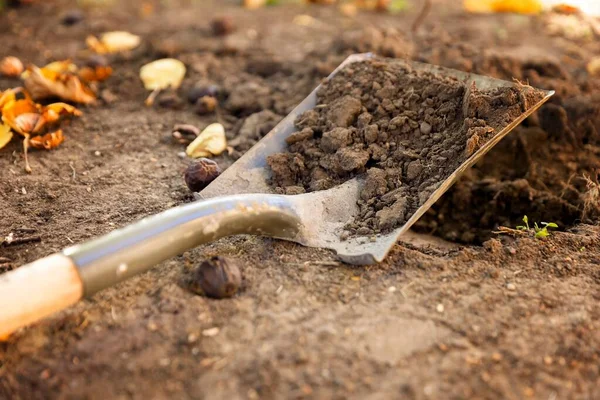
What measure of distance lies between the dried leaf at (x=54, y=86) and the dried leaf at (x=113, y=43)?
0.76 metres

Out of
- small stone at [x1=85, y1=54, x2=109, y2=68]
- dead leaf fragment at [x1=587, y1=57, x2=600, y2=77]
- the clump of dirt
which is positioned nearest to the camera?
the clump of dirt

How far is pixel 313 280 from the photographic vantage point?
6.64 feet

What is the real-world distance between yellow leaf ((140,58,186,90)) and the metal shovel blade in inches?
44.9

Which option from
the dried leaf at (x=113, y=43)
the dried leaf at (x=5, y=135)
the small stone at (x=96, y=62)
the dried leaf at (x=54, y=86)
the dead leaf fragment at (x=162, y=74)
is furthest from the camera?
the dried leaf at (x=113, y=43)

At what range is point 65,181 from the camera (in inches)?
103

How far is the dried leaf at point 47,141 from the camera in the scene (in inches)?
111

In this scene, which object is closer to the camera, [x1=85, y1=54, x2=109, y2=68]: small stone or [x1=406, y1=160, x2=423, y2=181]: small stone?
[x1=406, y1=160, x2=423, y2=181]: small stone

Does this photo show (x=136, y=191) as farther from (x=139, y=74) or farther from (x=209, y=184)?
(x=139, y=74)

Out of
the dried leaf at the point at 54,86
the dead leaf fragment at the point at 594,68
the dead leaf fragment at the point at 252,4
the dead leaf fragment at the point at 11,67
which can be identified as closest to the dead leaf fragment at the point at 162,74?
the dried leaf at the point at 54,86

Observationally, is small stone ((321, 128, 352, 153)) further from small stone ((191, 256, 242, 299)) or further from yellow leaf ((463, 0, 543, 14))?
yellow leaf ((463, 0, 543, 14))

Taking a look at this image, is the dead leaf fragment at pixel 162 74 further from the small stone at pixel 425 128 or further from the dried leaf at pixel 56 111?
the small stone at pixel 425 128

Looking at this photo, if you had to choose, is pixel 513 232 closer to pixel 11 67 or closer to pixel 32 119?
pixel 32 119

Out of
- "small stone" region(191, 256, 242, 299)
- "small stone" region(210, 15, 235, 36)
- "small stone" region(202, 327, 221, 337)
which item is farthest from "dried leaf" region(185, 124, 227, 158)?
"small stone" region(210, 15, 235, 36)

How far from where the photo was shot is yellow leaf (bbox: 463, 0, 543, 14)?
4.82m
